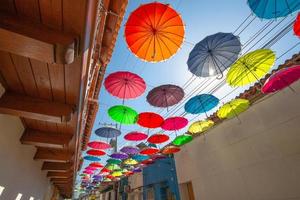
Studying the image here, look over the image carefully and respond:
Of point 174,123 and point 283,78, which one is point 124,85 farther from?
point 283,78

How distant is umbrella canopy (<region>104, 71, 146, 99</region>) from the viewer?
4.13 meters

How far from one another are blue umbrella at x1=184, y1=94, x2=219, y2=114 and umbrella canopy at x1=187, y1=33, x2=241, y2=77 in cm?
85

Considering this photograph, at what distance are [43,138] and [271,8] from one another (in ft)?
14.4

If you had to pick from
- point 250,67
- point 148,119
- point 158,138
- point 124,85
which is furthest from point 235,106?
point 124,85

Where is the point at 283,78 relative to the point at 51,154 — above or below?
above

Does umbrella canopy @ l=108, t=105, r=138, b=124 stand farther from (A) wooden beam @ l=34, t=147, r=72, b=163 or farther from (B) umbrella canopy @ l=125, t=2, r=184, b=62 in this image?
(B) umbrella canopy @ l=125, t=2, r=184, b=62

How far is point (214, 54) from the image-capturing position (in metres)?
3.88

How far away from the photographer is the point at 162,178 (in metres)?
9.59

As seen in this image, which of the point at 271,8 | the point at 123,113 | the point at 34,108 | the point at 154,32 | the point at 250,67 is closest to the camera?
the point at 34,108

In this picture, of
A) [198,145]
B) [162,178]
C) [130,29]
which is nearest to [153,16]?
[130,29]

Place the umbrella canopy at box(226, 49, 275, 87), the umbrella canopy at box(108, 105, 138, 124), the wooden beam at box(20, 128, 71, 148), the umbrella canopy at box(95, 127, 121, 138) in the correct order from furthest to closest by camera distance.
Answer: the umbrella canopy at box(95, 127, 121, 138), the umbrella canopy at box(108, 105, 138, 124), the umbrella canopy at box(226, 49, 275, 87), the wooden beam at box(20, 128, 71, 148)

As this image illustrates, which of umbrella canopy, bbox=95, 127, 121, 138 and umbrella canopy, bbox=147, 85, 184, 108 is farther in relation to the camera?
umbrella canopy, bbox=95, 127, 121, 138

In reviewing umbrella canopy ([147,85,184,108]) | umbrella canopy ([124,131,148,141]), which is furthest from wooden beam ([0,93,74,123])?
umbrella canopy ([124,131,148,141])

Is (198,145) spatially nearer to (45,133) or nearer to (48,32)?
(45,133)
